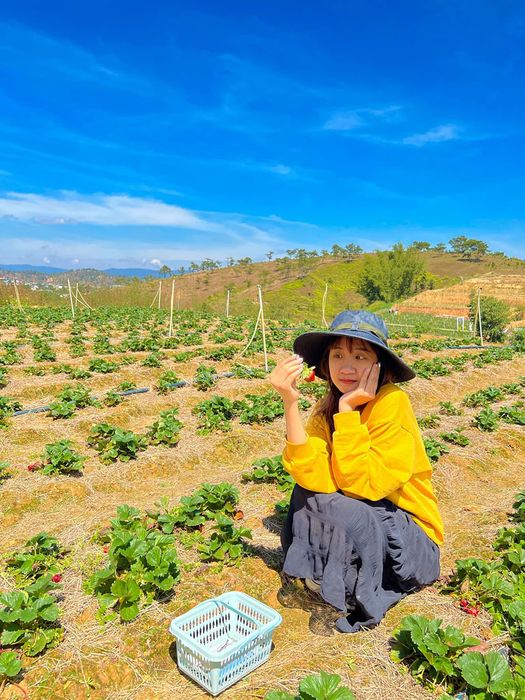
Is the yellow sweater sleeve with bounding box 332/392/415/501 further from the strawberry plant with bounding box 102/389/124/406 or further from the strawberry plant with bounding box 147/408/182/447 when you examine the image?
the strawberry plant with bounding box 102/389/124/406

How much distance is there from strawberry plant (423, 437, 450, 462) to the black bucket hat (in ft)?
11.7

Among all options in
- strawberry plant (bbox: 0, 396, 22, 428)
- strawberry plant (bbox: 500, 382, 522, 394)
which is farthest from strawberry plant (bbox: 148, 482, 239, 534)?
strawberry plant (bbox: 500, 382, 522, 394)

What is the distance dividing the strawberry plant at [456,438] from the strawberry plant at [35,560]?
217 inches

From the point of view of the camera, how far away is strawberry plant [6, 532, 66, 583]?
343 cm

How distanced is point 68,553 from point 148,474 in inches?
85.7

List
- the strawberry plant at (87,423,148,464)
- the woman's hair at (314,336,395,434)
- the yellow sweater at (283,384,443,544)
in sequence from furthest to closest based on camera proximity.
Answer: the strawberry plant at (87,423,148,464) → the woman's hair at (314,336,395,434) → the yellow sweater at (283,384,443,544)

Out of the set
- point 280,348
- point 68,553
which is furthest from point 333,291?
point 68,553

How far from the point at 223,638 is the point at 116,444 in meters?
3.71

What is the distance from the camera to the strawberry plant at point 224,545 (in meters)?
3.58

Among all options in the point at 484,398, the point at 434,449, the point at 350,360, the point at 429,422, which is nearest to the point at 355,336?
the point at 350,360

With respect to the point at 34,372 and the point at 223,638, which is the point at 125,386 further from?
the point at 223,638

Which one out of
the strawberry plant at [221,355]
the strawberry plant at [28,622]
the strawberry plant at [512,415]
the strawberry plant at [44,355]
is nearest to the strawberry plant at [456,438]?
the strawberry plant at [512,415]

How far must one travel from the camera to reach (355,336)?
262 centimetres

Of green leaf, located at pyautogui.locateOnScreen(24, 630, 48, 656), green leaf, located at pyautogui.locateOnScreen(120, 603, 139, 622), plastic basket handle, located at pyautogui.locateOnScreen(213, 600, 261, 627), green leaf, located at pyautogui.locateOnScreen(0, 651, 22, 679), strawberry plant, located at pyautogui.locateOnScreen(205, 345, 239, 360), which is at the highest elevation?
strawberry plant, located at pyautogui.locateOnScreen(205, 345, 239, 360)
